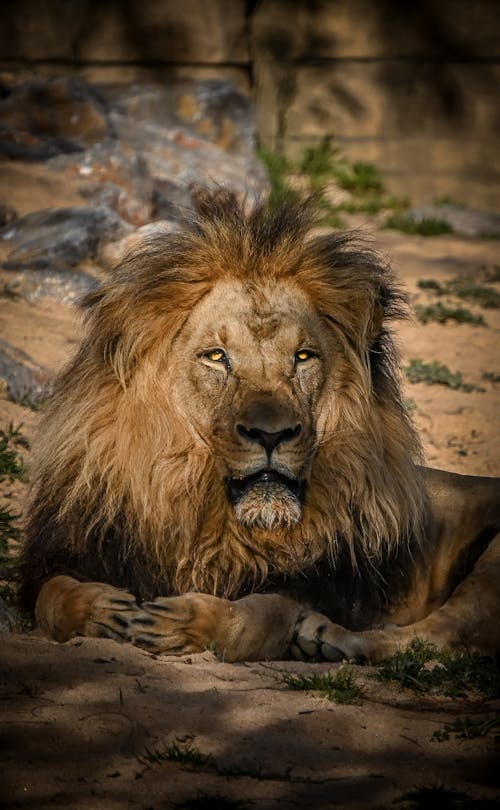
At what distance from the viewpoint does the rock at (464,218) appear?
35.8 feet

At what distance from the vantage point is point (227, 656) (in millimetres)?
3373

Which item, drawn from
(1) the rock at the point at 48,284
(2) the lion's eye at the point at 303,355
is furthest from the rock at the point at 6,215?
(2) the lion's eye at the point at 303,355

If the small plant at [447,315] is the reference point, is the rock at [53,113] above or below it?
above

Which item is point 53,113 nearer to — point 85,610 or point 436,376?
point 436,376

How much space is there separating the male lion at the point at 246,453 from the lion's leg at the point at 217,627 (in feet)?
0.04

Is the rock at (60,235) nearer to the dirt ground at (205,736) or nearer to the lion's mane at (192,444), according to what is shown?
the lion's mane at (192,444)

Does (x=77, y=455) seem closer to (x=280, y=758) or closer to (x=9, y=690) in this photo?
(x=9, y=690)

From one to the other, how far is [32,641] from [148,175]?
6306mm

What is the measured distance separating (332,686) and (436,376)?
13.3ft

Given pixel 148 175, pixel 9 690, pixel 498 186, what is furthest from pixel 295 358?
pixel 498 186

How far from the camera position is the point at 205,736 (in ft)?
9.01

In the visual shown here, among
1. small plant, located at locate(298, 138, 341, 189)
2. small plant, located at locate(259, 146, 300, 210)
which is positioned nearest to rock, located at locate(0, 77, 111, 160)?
small plant, located at locate(259, 146, 300, 210)

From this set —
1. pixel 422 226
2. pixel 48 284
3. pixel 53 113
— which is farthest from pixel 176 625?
pixel 422 226

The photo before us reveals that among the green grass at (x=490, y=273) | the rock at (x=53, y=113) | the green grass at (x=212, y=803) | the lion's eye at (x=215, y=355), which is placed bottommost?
the green grass at (x=212, y=803)
